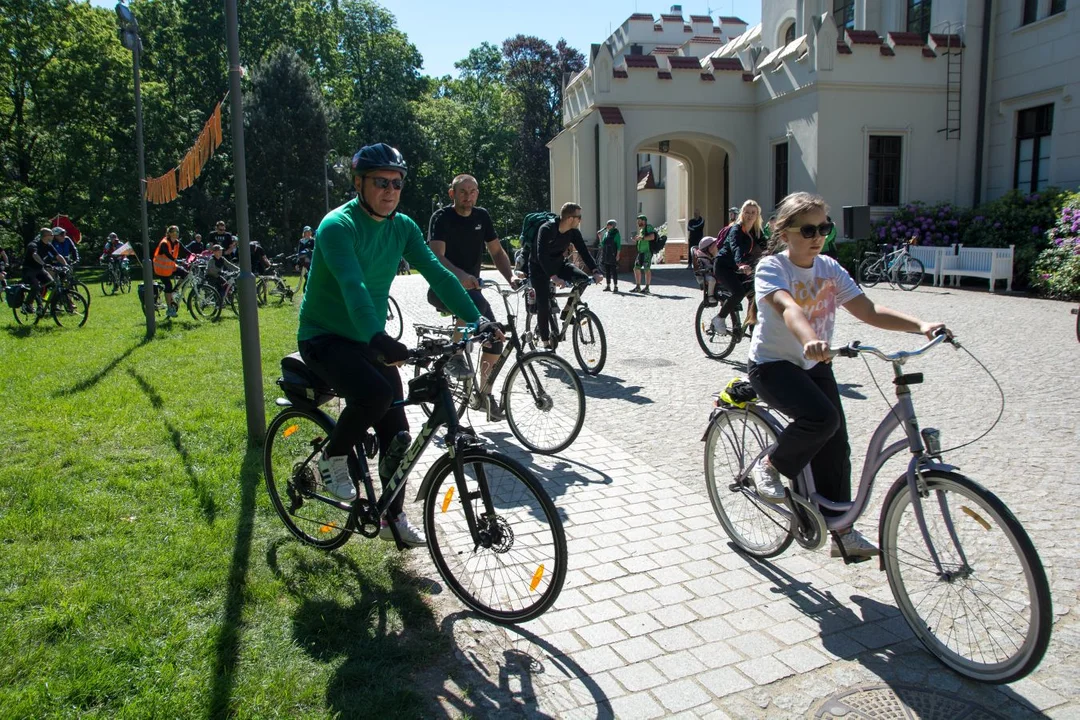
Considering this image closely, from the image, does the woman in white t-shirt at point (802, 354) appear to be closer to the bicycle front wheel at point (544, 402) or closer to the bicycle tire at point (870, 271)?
the bicycle front wheel at point (544, 402)

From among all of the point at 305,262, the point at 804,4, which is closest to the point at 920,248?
the point at 804,4

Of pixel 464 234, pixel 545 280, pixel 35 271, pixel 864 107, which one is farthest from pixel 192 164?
pixel 864 107

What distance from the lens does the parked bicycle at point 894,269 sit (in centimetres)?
1873

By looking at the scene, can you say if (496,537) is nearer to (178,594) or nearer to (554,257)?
(178,594)

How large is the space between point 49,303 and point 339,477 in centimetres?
1429

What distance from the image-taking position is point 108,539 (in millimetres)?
4367

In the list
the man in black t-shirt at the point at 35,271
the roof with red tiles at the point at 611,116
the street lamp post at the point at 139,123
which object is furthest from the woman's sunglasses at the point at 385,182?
the roof with red tiles at the point at 611,116

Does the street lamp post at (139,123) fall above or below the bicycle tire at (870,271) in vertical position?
above

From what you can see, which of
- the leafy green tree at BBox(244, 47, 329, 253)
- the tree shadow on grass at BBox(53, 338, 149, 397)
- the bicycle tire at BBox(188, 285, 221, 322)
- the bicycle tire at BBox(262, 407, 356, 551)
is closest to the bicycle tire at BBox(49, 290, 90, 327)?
the bicycle tire at BBox(188, 285, 221, 322)

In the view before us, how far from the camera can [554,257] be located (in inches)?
356

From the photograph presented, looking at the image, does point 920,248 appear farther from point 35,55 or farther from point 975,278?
point 35,55

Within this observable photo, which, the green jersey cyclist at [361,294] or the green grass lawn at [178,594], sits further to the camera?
the green jersey cyclist at [361,294]

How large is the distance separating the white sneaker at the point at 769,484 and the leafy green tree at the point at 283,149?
4021 centimetres

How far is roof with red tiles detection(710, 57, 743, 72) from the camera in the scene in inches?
1003
